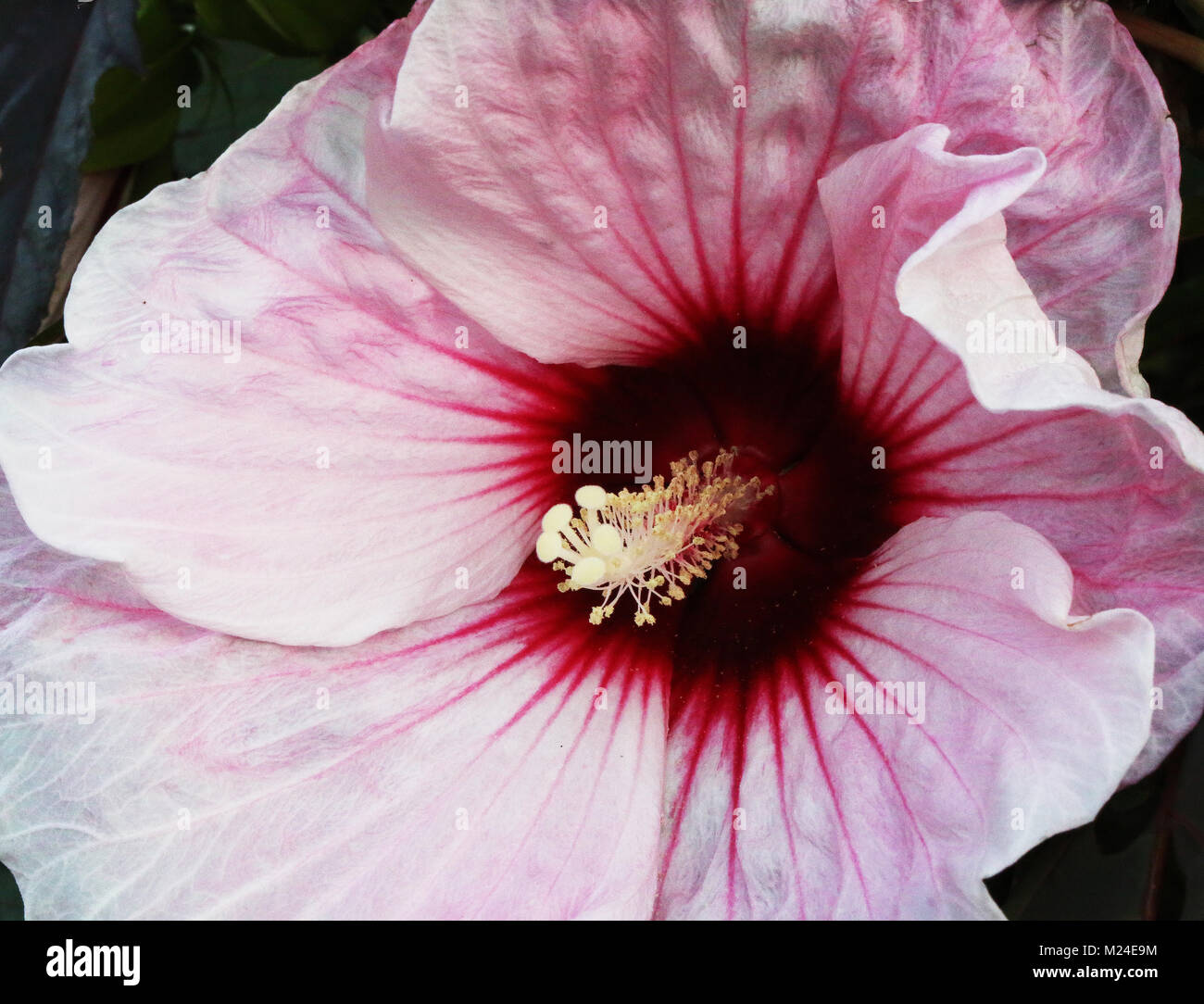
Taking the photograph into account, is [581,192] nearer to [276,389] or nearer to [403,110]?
[403,110]

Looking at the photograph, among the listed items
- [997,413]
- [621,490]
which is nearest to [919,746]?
[997,413]

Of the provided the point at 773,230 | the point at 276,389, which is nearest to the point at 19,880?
the point at 276,389

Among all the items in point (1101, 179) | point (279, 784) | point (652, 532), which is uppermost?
point (1101, 179)

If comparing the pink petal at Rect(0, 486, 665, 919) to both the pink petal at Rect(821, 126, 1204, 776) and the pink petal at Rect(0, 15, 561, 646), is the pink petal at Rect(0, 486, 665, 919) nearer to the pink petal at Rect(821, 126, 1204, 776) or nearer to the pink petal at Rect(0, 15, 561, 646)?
the pink petal at Rect(0, 15, 561, 646)

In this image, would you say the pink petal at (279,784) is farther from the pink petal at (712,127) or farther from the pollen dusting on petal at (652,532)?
the pink petal at (712,127)

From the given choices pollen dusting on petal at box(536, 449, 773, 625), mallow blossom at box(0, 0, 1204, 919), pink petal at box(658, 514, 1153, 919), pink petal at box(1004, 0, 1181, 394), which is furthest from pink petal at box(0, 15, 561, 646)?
pink petal at box(1004, 0, 1181, 394)

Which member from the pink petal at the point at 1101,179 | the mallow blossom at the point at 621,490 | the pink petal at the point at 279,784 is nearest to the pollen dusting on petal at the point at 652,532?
the mallow blossom at the point at 621,490

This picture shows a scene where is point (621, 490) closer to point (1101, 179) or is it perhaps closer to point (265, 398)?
point (265, 398)
